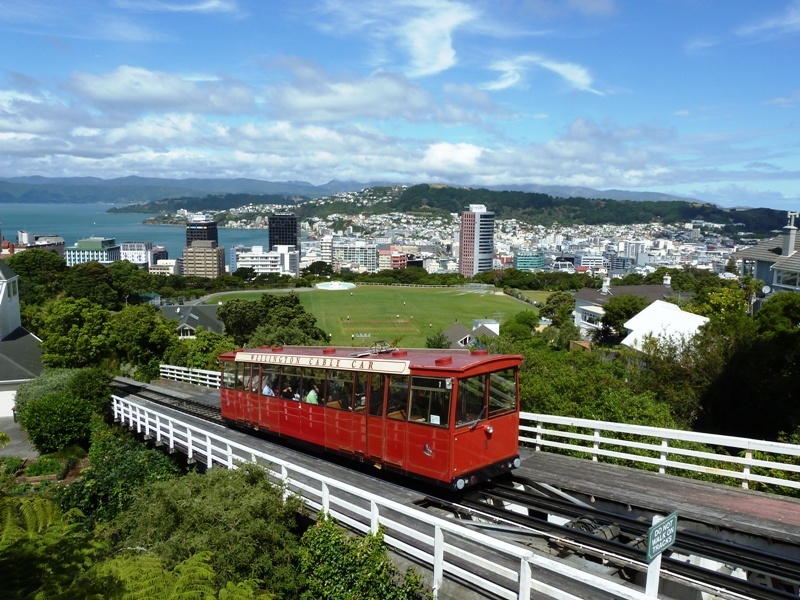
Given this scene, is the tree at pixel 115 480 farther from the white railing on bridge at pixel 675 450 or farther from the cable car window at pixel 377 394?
the white railing on bridge at pixel 675 450

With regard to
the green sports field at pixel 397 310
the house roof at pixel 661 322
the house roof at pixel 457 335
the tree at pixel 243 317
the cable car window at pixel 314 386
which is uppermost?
the cable car window at pixel 314 386

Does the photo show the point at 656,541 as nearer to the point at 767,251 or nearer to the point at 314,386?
the point at 314,386

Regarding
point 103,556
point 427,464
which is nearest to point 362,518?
point 427,464

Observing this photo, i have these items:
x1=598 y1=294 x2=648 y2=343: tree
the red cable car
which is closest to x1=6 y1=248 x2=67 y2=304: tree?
x1=598 y1=294 x2=648 y2=343: tree

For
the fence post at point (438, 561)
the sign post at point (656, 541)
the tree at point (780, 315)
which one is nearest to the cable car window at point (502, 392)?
the fence post at point (438, 561)

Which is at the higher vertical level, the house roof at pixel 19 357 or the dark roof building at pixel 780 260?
the dark roof building at pixel 780 260

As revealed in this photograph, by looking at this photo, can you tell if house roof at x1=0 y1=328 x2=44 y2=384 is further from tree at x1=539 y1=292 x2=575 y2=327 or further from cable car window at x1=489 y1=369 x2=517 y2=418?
tree at x1=539 y1=292 x2=575 y2=327

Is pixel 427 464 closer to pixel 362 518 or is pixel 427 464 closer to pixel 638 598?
pixel 362 518
